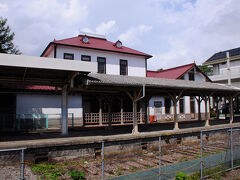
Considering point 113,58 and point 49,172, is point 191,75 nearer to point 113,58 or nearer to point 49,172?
point 113,58

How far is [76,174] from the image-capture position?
6.27 metres

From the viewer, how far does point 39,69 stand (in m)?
8.16

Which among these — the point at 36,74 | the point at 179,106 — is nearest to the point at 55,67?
the point at 36,74

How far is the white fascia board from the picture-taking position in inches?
280

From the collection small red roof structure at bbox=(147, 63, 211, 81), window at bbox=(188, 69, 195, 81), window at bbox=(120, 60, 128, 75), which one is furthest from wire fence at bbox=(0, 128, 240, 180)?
window at bbox=(188, 69, 195, 81)

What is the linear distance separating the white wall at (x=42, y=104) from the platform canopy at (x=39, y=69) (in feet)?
16.7

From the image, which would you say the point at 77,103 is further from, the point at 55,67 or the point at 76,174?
the point at 76,174

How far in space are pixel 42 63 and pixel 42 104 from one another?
25.2 ft

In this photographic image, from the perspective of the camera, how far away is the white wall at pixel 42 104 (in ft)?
46.2

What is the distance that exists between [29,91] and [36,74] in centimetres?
567

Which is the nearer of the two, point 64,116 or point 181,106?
point 64,116

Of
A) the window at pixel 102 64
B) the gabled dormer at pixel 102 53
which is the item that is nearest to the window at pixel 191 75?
the gabled dormer at pixel 102 53

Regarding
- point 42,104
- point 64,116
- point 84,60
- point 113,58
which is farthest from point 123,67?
point 64,116

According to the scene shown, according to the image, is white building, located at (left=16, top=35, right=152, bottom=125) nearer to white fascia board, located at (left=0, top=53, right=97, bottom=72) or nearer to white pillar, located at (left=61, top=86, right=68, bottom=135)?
→ white pillar, located at (left=61, top=86, right=68, bottom=135)
